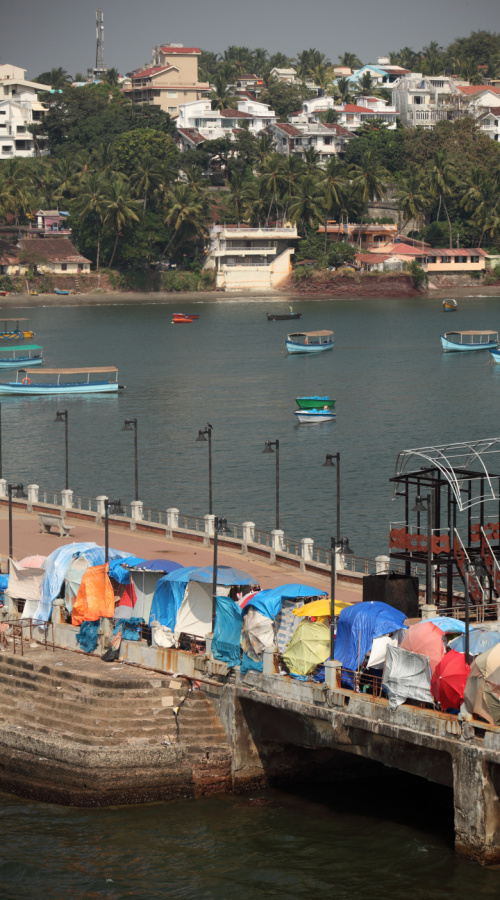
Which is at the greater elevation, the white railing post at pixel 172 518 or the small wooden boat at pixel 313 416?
the white railing post at pixel 172 518

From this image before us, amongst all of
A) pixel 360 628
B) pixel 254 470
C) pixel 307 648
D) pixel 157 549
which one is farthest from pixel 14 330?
pixel 360 628

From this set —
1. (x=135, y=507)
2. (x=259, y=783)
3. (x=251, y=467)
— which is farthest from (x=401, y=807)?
(x=251, y=467)

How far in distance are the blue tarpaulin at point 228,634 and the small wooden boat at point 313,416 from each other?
238 ft

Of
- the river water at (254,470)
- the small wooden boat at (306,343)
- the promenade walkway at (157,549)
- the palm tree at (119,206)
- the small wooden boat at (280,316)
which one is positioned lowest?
the river water at (254,470)

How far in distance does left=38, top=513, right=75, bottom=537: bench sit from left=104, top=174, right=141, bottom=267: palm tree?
14315cm

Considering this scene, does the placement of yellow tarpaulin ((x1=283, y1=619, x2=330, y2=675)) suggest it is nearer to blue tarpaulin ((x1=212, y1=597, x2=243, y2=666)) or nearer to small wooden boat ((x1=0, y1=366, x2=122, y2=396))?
blue tarpaulin ((x1=212, y1=597, x2=243, y2=666))

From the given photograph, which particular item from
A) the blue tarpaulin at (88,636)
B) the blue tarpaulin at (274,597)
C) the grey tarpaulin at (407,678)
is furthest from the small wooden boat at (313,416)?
the grey tarpaulin at (407,678)

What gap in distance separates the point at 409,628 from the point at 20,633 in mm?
13161

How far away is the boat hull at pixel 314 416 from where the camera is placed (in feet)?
362

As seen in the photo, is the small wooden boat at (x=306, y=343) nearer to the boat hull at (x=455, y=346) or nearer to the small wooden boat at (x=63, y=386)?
the boat hull at (x=455, y=346)

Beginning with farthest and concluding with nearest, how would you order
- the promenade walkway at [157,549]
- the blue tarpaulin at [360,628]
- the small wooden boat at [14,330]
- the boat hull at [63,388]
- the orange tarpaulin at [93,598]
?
the small wooden boat at [14,330]
the boat hull at [63,388]
the promenade walkway at [157,549]
the orange tarpaulin at [93,598]
the blue tarpaulin at [360,628]

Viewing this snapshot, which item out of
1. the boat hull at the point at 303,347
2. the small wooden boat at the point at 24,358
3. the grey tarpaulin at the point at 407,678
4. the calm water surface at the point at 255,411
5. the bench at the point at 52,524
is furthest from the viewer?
the boat hull at the point at 303,347

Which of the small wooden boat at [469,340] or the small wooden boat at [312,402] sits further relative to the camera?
the small wooden boat at [469,340]

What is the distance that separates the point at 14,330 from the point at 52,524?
409 feet
